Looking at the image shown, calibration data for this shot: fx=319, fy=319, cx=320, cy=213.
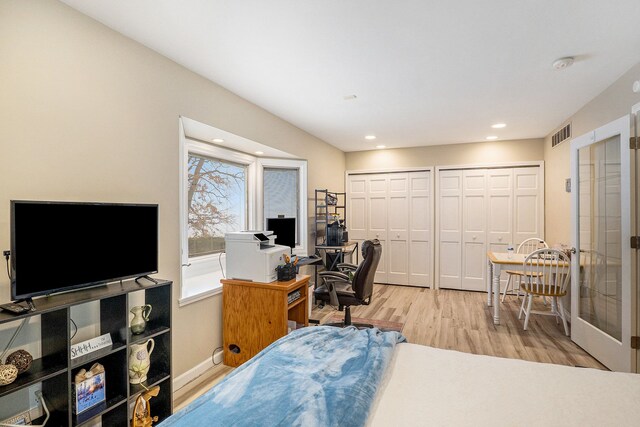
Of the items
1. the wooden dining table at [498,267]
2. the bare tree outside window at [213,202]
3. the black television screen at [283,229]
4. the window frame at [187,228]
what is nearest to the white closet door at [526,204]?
the wooden dining table at [498,267]

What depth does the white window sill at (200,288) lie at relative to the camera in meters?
2.52

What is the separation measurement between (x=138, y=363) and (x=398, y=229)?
4540 millimetres

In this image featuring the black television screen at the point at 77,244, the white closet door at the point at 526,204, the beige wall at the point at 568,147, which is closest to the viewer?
the black television screen at the point at 77,244

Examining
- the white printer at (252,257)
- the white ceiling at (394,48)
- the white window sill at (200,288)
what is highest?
the white ceiling at (394,48)

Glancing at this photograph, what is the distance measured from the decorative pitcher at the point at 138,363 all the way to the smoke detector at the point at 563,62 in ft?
11.0

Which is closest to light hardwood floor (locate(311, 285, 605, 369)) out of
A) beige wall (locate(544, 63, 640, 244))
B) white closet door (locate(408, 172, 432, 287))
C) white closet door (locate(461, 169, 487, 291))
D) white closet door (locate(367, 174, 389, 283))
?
white closet door (locate(461, 169, 487, 291))

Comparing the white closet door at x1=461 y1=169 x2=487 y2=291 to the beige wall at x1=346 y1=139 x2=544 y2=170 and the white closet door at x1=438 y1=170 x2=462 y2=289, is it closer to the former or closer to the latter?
the white closet door at x1=438 y1=170 x2=462 y2=289

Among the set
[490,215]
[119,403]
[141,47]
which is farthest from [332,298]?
[490,215]

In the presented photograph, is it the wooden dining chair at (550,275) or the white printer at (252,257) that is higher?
the white printer at (252,257)

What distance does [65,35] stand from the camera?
1.70m

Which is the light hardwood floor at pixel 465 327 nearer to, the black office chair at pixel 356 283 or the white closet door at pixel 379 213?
the white closet door at pixel 379 213

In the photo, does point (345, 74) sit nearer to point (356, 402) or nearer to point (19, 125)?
point (19, 125)

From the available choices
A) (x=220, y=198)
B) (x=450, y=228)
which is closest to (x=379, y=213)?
(x=450, y=228)

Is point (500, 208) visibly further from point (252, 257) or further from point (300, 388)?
point (300, 388)
